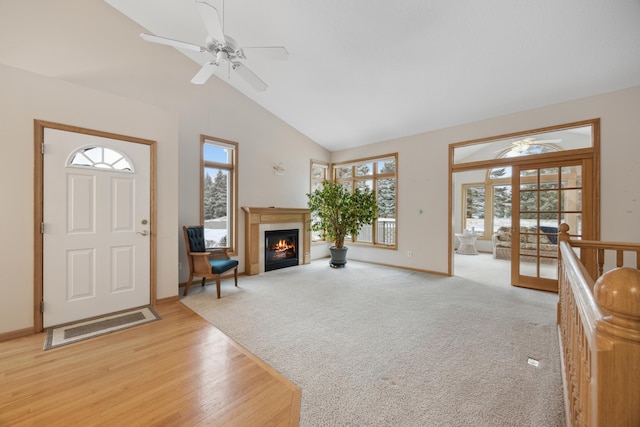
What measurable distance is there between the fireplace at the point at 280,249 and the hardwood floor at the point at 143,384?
8.56ft

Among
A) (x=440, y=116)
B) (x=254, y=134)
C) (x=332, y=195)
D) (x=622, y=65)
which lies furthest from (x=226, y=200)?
(x=622, y=65)

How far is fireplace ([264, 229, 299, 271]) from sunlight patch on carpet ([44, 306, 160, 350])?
2.26 metres

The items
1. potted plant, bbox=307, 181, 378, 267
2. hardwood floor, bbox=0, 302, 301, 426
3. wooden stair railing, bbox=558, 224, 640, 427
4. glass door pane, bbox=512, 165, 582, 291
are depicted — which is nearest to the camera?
wooden stair railing, bbox=558, 224, 640, 427

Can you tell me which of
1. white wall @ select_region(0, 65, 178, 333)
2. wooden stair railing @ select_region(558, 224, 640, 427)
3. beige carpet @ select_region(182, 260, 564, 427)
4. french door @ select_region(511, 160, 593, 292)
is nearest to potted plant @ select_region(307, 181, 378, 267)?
beige carpet @ select_region(182, 260, 564, 427)

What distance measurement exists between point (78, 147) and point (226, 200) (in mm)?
2221

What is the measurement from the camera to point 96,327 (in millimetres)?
2674

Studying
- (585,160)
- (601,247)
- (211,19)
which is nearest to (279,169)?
(211,19)

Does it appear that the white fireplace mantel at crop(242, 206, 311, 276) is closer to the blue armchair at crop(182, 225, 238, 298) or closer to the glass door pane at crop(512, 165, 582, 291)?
the blue armchair at crop(182, 225, 238, 298)

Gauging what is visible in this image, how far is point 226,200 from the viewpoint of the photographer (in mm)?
4766

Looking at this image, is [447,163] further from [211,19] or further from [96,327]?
[96,327]

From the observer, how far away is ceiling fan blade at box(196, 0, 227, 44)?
1.97m

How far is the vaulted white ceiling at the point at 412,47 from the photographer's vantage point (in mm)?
2666

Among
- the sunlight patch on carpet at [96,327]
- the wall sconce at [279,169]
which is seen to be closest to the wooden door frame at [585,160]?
the wall sconce at [279,169]

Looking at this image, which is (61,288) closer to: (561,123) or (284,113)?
(284,113)
